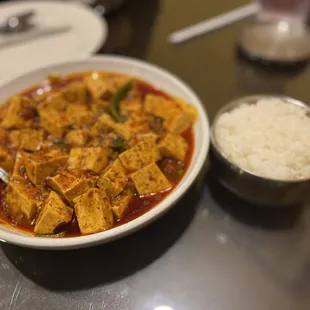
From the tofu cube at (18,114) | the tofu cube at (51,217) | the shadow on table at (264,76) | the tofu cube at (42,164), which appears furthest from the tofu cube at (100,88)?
the shadow on table at (264,76)

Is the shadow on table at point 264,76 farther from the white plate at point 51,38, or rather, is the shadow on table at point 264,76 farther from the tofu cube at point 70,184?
the tofu cube at point 70,184

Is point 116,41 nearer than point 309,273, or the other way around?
point 309,273

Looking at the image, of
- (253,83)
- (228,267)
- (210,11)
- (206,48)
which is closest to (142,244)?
(228,267)

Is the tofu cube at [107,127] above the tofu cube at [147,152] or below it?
below

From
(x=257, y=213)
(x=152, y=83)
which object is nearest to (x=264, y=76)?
(x=152, y=83)

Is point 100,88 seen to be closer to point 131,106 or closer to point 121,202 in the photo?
point 131,106

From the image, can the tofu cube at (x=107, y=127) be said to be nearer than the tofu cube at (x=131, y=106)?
Yes

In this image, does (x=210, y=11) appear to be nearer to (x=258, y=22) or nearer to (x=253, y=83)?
(x=258, y=22)
